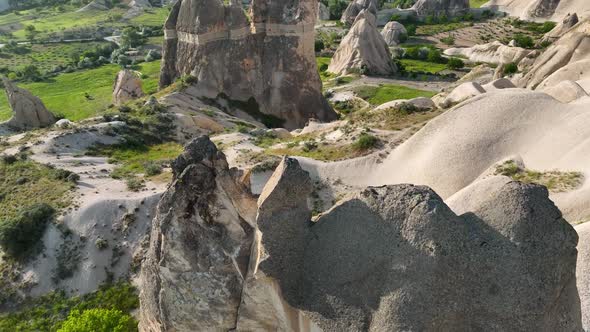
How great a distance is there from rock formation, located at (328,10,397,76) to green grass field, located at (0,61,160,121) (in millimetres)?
28916

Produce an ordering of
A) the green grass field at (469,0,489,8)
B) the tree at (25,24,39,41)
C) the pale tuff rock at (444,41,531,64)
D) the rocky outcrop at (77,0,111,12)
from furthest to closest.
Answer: the rocky outcrop at (77,0,111,12)
the green grass field at (469,0,489,8)
the tree at (25,24,39,41)
the pale tuff rock at (444,41,531,64)

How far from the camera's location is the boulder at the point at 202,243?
38.6ft

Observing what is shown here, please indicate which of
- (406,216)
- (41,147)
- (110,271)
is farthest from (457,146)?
(41,147)

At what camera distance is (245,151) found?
29.2 meters

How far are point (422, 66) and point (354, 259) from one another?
68.5 meters

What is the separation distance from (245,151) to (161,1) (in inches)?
6174

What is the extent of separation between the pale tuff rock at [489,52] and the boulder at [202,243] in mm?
60752

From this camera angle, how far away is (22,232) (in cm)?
2266

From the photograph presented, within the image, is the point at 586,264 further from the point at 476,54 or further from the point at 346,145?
the point at 476,54

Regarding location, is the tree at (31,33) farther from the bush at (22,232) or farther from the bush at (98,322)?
the bush at (98,322)

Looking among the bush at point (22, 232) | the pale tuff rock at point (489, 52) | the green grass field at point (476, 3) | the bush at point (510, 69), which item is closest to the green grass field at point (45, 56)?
the pale tuff rock at point (489, 52)

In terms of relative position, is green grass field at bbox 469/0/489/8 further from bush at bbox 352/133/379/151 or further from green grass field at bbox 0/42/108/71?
bush at bbox 352/133/379/151

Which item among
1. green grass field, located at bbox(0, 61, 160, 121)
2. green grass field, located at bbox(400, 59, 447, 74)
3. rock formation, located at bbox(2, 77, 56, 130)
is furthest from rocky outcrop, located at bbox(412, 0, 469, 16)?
rock formation, located at bbox(2, 77, 56, 130)

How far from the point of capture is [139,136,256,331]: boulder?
11773 millimetres
